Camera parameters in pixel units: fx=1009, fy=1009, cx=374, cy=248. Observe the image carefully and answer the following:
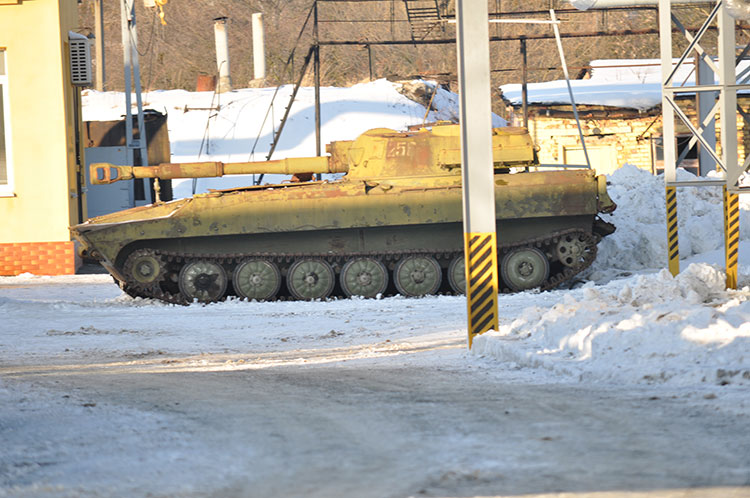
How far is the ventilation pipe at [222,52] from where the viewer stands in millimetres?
41594

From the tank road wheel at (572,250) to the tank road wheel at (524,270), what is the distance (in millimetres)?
316

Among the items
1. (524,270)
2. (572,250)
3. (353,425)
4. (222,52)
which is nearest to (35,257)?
(524,270)

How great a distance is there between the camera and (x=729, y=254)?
1289 cm

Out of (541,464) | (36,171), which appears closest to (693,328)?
(541,464)

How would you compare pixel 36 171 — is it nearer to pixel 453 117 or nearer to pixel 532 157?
pixel 532 157

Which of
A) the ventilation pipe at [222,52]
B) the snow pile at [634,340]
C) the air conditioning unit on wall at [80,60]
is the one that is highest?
the ventilation pipe at [222,52]

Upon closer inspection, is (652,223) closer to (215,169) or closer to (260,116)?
(215,169)

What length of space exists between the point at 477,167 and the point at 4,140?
12.5 metres

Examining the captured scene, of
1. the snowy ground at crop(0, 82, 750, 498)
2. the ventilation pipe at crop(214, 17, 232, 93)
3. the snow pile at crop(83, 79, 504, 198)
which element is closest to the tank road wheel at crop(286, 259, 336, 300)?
the snowy ground at crop(0, 82, 750, 498)

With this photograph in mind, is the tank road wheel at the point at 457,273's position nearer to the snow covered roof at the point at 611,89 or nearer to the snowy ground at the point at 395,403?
the snowy ground at the point at 395,403

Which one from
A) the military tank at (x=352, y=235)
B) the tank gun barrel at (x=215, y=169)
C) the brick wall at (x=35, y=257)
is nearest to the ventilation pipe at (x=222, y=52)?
the brick wall at (x=35, y=257)

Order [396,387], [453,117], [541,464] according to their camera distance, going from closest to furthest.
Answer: [541,464] → [396,387] → [453,117]

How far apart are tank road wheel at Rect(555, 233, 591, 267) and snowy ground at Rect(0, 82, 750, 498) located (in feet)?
10.3

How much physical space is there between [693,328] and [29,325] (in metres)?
8.45
